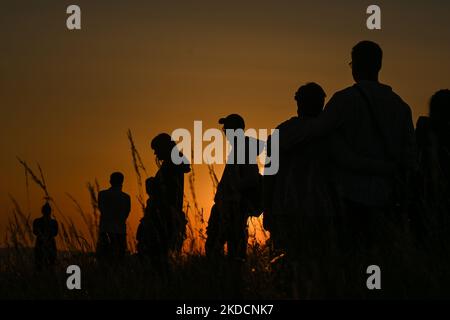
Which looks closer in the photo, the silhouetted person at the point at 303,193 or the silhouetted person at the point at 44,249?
the silhouetted person at the point at 303,193

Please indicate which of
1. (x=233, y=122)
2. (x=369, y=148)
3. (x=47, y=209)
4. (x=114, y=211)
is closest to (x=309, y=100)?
(x=369, y=148)

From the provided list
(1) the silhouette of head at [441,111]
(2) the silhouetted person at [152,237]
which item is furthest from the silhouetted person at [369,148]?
(2) the silhouetted person at [152,237]

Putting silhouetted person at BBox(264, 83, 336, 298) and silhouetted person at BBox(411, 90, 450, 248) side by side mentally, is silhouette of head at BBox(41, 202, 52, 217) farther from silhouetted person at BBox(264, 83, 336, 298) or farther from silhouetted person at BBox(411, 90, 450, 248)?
silhouetted person at BBox(411, 90, 450, 248)

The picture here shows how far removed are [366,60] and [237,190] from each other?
5.33ft

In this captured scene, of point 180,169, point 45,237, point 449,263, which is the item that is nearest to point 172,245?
point 45,237

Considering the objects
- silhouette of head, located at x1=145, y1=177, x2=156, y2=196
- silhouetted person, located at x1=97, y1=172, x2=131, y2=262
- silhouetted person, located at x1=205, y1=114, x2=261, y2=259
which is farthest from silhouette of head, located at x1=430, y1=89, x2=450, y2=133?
Result: silhouetted person, located at x1=97, y1=172, x2=131, y2=262

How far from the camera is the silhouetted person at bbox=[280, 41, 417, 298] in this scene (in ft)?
16.2

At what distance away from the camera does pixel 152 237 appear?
6.66 m

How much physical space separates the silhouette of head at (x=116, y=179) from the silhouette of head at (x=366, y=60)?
17.7ft

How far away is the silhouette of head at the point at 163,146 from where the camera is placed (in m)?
7.12

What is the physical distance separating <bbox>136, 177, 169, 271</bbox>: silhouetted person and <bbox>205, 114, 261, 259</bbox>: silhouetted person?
36 centimetres

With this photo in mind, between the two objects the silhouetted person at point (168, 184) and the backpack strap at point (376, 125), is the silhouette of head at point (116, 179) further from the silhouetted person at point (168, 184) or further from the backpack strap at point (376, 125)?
the backpack strap at point (376, 125)

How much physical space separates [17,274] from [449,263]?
302 cm
